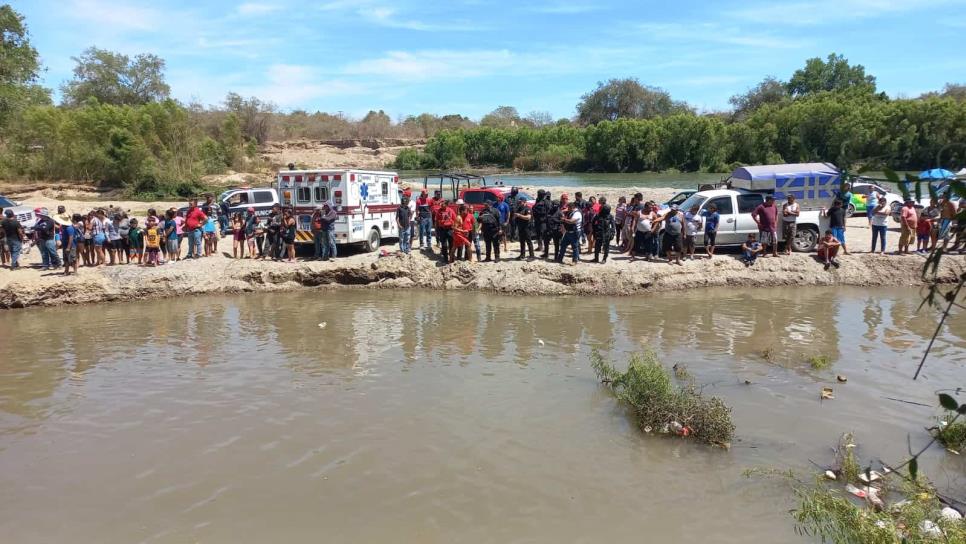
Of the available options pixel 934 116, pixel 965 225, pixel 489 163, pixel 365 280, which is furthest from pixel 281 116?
pixel 965 225

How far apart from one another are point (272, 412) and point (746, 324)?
26.7 feet

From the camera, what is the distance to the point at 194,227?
15.9 meters

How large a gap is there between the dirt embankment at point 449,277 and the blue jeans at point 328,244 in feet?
1.41

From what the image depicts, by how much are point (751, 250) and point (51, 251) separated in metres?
16.3

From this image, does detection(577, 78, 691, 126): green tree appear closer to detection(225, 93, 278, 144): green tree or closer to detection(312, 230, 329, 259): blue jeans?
detection(225, 93, 278, 144): green tree

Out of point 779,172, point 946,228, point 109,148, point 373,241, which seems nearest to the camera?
point 946,228

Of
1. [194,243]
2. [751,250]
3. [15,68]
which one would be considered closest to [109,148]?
[15,68]

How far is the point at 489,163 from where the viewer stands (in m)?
77.1

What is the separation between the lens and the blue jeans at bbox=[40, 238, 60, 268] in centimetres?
1475

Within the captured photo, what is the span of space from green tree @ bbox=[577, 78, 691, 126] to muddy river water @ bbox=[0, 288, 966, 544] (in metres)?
89.1

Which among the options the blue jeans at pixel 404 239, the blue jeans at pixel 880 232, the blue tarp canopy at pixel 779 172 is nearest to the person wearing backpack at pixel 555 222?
the blue jeans at pixel 404 239

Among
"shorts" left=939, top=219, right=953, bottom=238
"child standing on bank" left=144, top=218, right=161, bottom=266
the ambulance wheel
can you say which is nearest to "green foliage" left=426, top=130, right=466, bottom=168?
the ambulance wheel

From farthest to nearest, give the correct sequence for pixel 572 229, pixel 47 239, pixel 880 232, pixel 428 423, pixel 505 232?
1. pixel 505 232
2. pixel 880 232
3. pixel 47 239
4. pixel 572 229
5. pixel 428 423

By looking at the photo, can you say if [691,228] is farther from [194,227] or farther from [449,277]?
[194,227]
